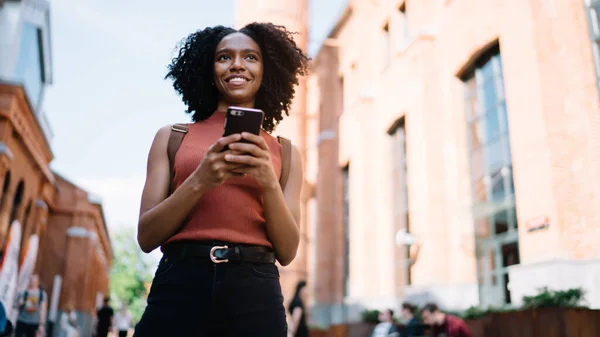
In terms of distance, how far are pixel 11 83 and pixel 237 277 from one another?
13419 millimetres

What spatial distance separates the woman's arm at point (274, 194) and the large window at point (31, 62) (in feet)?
50.4

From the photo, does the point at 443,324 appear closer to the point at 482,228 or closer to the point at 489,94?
the point at 482,228

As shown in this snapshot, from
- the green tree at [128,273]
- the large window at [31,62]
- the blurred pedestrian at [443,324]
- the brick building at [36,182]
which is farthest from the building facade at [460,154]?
the green tree at [128,273]

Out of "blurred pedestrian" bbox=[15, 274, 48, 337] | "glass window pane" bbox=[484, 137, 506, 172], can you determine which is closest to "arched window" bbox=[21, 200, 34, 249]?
"blurred pedestrian" bbox=[15, 274, 48, 337]

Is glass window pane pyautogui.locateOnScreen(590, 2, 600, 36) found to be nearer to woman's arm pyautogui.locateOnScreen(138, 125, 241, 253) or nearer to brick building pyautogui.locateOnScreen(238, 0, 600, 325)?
brick building pyautogui.locateOnScreen(238, 0, 600, 325)

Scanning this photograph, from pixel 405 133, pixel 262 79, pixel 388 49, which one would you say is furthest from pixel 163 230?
pixel 388 49

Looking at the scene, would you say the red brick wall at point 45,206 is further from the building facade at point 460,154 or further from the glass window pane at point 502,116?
the glass window pane at point 502,116

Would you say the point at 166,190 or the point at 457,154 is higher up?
the point at 457,154

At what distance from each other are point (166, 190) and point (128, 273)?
61.7 meters

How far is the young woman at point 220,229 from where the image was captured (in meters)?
1.55

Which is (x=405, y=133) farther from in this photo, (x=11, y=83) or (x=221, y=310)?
(x=221, y=310)

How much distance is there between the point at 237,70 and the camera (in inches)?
75.1

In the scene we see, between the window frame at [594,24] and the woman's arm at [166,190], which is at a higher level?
the window frame at [594,24]

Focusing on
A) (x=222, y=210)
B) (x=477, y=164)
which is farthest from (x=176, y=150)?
(x=477, y=164)
